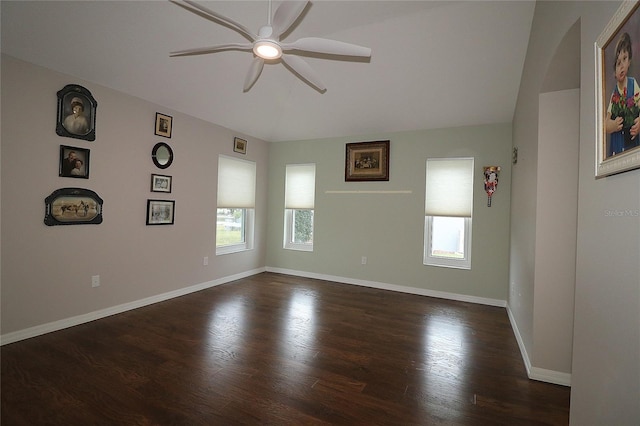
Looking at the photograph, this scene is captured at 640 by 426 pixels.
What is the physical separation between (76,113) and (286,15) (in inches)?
105

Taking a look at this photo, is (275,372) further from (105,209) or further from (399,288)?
(399,288)

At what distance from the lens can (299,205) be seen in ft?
18.4

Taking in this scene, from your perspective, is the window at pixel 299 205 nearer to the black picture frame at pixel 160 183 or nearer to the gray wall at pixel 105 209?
the gray wall at pixel 105 209

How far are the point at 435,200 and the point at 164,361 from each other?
3.98 m

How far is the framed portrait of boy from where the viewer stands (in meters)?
0.82

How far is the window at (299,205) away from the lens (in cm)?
554

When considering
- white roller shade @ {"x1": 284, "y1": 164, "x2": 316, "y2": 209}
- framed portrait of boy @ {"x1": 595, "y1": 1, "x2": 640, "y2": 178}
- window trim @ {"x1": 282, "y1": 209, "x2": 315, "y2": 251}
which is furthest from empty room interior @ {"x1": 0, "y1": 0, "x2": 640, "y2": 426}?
window trim @ {"x1": 282, "y1": 209, "x2": 315, "y2": 251}

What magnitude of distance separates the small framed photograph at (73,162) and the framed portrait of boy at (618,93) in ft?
13.3

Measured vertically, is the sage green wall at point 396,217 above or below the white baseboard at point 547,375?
above

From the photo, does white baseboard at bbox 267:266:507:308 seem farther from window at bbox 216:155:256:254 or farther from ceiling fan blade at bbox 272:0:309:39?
ceiling fan blade at bbox 272:0:309:39

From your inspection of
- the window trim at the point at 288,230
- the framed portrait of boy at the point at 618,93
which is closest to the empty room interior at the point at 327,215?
the framed portrait of boy at the point at 618,93

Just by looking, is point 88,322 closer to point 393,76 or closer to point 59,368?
point 59,368

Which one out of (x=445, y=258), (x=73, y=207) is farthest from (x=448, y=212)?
(x=73, y=207)

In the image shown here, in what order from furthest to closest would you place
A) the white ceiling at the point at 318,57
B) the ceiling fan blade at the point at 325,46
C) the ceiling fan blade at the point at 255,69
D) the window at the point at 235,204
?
the window at the point at 235,204 → the white ceiling at the point at 318,57 → the ceiling fan blade at the point at 255,69 → the ceiling fan blade at the point at 325,46
